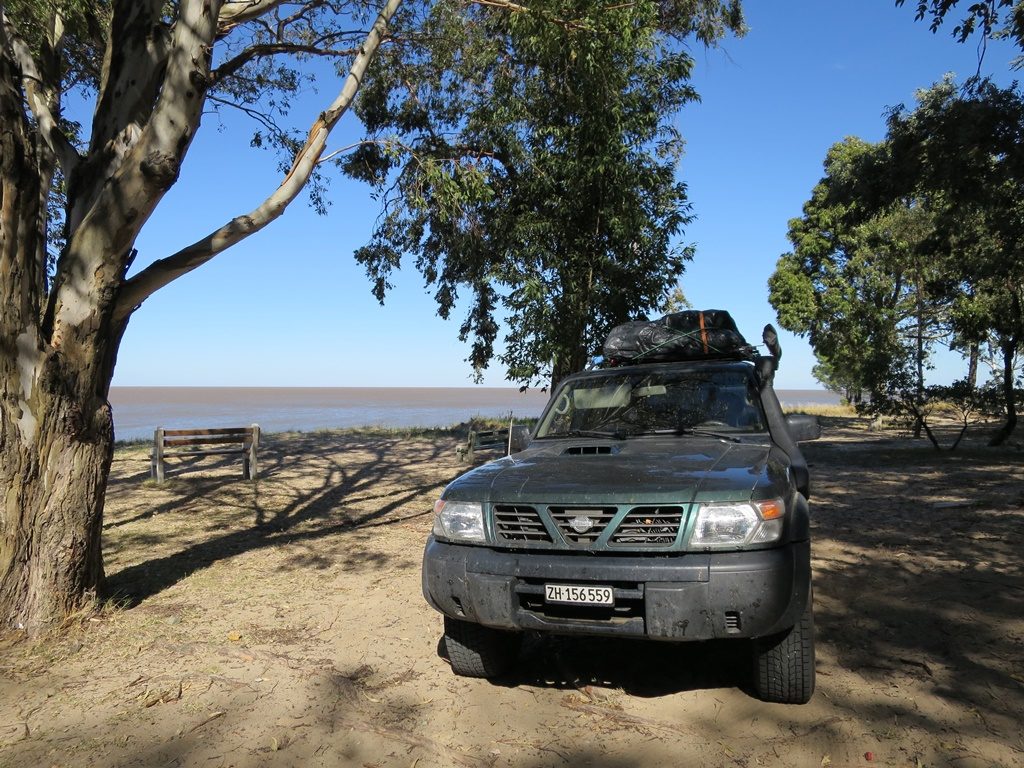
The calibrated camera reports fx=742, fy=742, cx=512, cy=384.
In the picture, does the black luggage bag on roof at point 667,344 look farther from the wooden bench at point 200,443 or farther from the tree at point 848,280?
the tree at point 848,280

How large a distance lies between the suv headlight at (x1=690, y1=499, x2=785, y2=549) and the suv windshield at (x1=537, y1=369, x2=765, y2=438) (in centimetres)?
120

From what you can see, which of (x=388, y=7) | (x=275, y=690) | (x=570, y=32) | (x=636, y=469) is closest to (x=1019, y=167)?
(x=570, y=32)

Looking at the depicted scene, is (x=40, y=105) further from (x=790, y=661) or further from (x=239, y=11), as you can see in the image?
(x=790, y=661)

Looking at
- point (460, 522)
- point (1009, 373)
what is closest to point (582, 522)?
point (460, 522)

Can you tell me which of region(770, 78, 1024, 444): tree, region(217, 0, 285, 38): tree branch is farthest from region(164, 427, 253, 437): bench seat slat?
region(770, 78, 1024, 444): tree

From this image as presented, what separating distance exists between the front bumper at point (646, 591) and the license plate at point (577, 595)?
3 cm

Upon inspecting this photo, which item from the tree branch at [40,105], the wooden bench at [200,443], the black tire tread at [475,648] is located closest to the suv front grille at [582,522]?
the black tire tread at [475,648]

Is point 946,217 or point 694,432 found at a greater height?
point 946,217

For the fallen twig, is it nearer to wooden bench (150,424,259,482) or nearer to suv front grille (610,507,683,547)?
suv front grille (610,507,683,547)

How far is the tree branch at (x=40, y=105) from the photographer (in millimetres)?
5367

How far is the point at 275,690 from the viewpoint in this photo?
404 cm

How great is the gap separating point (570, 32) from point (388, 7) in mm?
2535

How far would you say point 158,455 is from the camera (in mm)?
10641

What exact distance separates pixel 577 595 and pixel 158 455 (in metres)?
9.02
